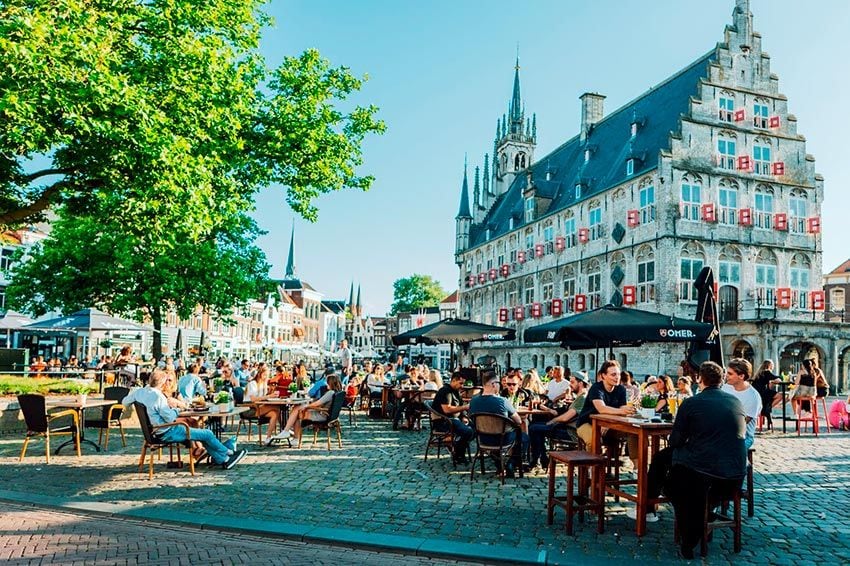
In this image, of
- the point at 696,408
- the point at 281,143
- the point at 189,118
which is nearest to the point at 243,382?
the point at 281,143

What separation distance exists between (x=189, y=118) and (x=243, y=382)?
858cm

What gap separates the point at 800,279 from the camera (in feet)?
107

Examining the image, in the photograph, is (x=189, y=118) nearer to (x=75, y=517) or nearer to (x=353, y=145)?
(x=353, y=145)

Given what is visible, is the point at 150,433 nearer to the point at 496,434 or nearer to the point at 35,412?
the point at 35,412

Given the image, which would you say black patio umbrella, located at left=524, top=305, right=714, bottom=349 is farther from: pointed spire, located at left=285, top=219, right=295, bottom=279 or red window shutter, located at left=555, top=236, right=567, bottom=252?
pointed spire, located at left=285, top=219, right=295, bottom=279

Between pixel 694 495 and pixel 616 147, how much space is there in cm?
3594

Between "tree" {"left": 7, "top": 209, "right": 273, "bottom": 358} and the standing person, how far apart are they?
2018 centimetres

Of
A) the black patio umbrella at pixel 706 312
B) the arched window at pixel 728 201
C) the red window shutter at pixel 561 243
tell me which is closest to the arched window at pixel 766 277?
the arched window at pixel 728 201

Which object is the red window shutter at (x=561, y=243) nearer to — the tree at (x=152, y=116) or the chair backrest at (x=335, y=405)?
the tree at (x=152, y=116)

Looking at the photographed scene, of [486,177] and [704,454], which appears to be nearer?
[704,454]

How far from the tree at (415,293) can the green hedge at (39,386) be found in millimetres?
81061

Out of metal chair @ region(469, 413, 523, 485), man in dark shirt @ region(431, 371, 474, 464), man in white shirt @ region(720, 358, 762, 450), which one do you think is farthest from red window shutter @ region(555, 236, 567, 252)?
man in white shirt @ region(720, 358, 762, 450)

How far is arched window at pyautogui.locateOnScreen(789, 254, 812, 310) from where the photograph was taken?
3244 cm

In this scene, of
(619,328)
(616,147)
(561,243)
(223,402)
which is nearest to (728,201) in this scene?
(616,147)
